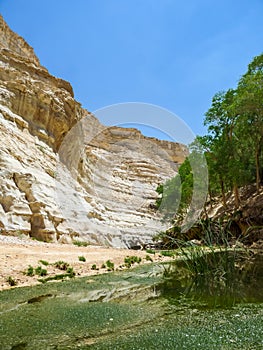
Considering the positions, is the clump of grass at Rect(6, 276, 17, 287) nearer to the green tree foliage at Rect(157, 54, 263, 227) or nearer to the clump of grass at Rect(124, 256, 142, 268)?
the clump of grass at Rect(124, 256, 142, 268)

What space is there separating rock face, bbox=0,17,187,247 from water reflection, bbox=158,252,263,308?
33.2 ft

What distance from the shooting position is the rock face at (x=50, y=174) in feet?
51.5

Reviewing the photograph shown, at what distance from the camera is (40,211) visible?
15.8 m

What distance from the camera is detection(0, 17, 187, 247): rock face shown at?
1569 centimetres

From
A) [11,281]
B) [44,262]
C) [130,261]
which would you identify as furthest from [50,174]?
[11,281]

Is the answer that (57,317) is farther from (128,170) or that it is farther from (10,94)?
(128,170)

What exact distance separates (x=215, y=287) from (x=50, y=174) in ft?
57.9

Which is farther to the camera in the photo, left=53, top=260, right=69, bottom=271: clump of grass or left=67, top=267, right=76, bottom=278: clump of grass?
left=53, top=260, right=69, bottom=271: clump of grass

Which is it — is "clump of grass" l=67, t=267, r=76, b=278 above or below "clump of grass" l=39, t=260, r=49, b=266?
below

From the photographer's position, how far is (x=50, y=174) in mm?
20938

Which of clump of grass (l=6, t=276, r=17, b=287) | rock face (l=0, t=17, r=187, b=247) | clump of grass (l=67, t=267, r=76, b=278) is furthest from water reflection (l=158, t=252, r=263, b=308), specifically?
rock face (l=0, t=17, r=187, b=247)

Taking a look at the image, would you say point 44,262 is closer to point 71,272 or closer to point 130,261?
point 71,272

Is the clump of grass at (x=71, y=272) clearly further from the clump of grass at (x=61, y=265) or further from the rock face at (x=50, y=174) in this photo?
the rock face at (x=50, y=174)

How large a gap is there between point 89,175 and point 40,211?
53.7 feet
